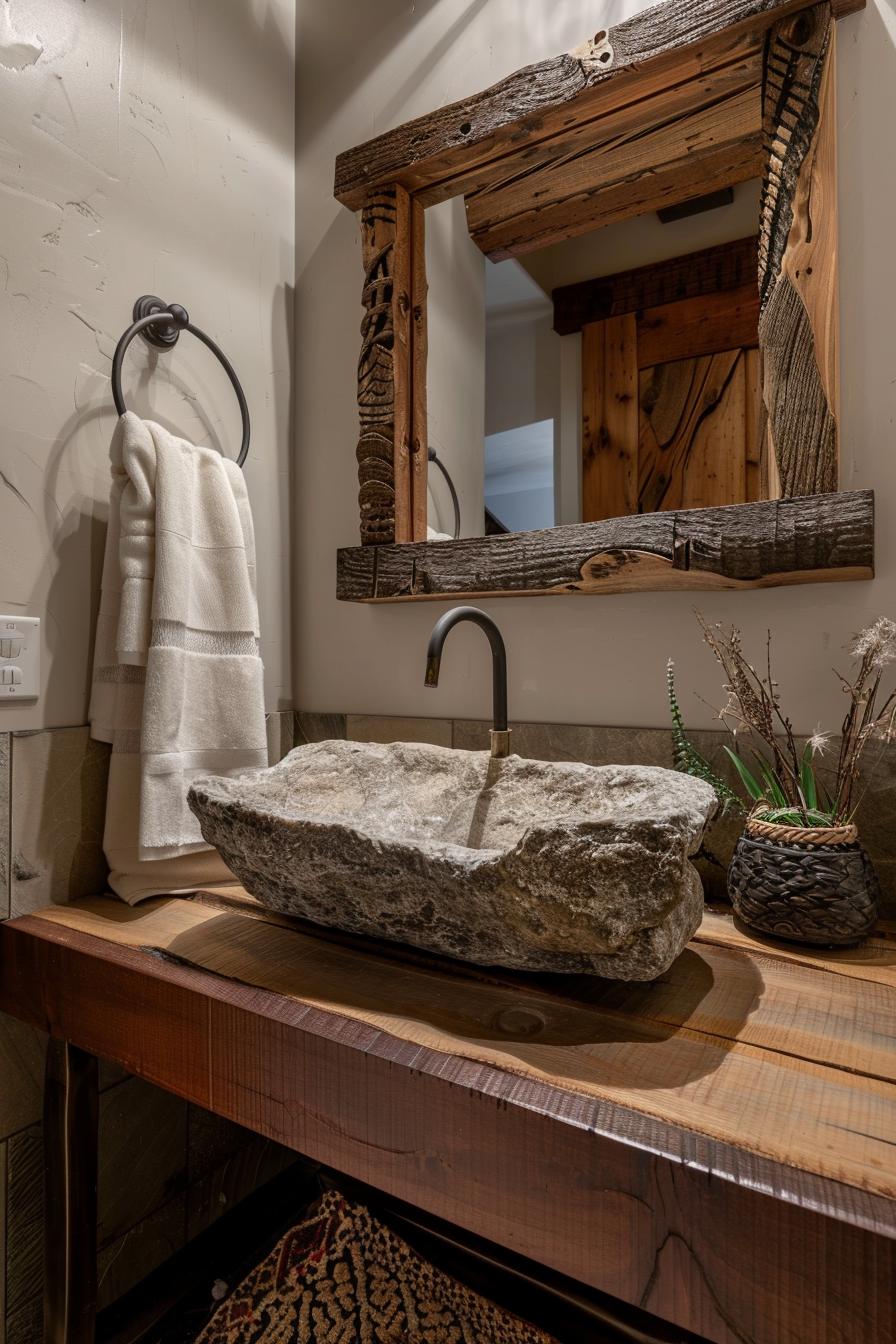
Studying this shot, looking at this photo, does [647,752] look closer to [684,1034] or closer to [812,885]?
[812,885]

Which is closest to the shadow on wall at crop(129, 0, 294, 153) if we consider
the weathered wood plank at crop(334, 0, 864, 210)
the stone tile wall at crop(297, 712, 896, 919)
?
the weathered wood plank at crop(334, 0, 864, 210)

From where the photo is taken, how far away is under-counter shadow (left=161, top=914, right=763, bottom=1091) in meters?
0.59

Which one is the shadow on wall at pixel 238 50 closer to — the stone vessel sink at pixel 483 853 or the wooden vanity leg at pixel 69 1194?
the stone vessel sink at pixel 483 853

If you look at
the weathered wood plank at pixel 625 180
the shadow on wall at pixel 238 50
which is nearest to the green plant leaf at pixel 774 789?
the weathered wood plank at pixel 625 180

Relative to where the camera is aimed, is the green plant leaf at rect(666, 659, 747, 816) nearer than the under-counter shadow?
No

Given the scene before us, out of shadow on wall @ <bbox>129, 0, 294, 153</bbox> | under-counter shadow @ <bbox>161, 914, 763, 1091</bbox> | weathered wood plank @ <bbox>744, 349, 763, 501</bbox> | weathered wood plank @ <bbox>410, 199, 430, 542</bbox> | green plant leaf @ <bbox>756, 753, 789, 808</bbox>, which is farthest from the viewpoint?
weathered wood plank @ <bbox>410, 199, 430, 542</bbox>

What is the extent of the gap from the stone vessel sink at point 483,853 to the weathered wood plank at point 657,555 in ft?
0.97

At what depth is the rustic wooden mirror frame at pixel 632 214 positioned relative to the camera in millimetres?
906

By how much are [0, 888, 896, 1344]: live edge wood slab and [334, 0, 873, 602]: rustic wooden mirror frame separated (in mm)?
520

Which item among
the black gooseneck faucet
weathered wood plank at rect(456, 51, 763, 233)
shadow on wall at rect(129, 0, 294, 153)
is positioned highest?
shadow on wall at rect(129, 0, 294, 153)

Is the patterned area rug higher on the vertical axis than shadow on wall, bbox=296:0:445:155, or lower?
lower

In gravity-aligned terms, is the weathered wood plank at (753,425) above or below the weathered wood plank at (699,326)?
below

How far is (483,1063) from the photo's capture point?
0.59 m

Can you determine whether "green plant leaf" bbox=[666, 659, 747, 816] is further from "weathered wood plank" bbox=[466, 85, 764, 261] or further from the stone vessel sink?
"weathered wood plank" bbox=[466, 85, 764, 261]
